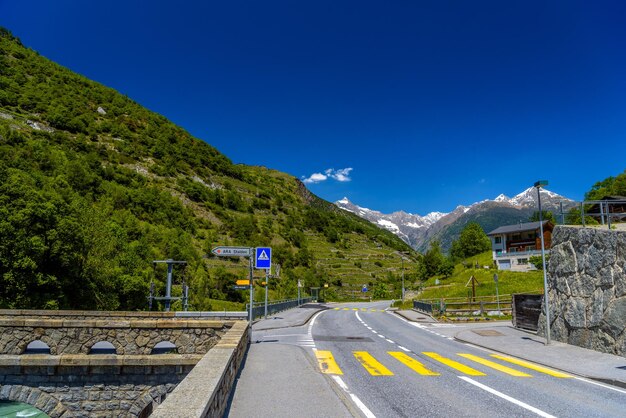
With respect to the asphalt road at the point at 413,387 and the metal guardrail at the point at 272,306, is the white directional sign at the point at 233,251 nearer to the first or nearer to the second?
the asphalt road at the point at 413,387

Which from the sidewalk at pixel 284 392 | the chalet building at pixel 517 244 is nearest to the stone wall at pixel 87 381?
the sidewalk at pixel 284 392

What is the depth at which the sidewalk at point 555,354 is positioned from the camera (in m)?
11.8

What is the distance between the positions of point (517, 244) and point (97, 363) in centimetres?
8431

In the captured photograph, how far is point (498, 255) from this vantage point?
80.6m

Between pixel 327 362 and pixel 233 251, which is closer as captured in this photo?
pixel 327 362

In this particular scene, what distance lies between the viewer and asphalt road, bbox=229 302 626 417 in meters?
7.69

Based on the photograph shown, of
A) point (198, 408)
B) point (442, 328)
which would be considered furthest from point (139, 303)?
point (198, 408)

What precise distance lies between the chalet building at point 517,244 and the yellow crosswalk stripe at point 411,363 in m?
61.0

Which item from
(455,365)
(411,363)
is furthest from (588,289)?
(411,363)

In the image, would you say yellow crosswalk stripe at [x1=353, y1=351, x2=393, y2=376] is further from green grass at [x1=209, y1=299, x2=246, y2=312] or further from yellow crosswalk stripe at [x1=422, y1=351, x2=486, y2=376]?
green grass at [x1=209, y1=299, x2=246, y2=312]

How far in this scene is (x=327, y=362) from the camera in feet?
44.2

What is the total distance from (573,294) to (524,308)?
6.06 meters

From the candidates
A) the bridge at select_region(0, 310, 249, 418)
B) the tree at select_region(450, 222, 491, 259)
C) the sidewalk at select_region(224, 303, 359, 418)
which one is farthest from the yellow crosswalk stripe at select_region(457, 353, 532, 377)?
the tree at select_region(450, 222, 491, 259)

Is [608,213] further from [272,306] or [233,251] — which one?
[272,306]
